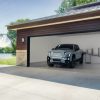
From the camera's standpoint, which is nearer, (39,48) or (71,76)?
(71,76)

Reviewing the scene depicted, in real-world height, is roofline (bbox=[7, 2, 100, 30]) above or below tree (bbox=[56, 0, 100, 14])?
below

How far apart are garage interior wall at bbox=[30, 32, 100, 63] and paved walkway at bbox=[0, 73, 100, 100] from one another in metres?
8.68

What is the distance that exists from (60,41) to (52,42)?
1331 millimetres

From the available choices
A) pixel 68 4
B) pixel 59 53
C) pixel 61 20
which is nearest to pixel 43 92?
pixel 61 20

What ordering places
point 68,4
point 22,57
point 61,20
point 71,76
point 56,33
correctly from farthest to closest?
1. point 68,4
2. point 22,57
3. point 56,33
4. point 61,20
5. point 71,76

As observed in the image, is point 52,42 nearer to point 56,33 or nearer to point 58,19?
point 56,33

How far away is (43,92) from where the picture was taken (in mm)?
7055

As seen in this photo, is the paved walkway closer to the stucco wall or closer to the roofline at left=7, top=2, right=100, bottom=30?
the roofline at left=7, top=2, right=100, bottom=30

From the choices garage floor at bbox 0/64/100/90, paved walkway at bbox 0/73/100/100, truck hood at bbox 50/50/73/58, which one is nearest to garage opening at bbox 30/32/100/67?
truck hood at bbox 50/50/73/58

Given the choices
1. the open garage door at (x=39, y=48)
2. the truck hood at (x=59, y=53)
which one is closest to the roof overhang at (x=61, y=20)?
the truck hood at (x=59, y=53)

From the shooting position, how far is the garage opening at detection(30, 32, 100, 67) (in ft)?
57.3

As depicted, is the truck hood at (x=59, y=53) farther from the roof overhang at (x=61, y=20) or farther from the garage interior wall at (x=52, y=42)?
the garage interior wall at (x=52, y=42)

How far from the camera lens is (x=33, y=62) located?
17.2m

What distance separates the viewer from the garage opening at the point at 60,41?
57.3 ft
